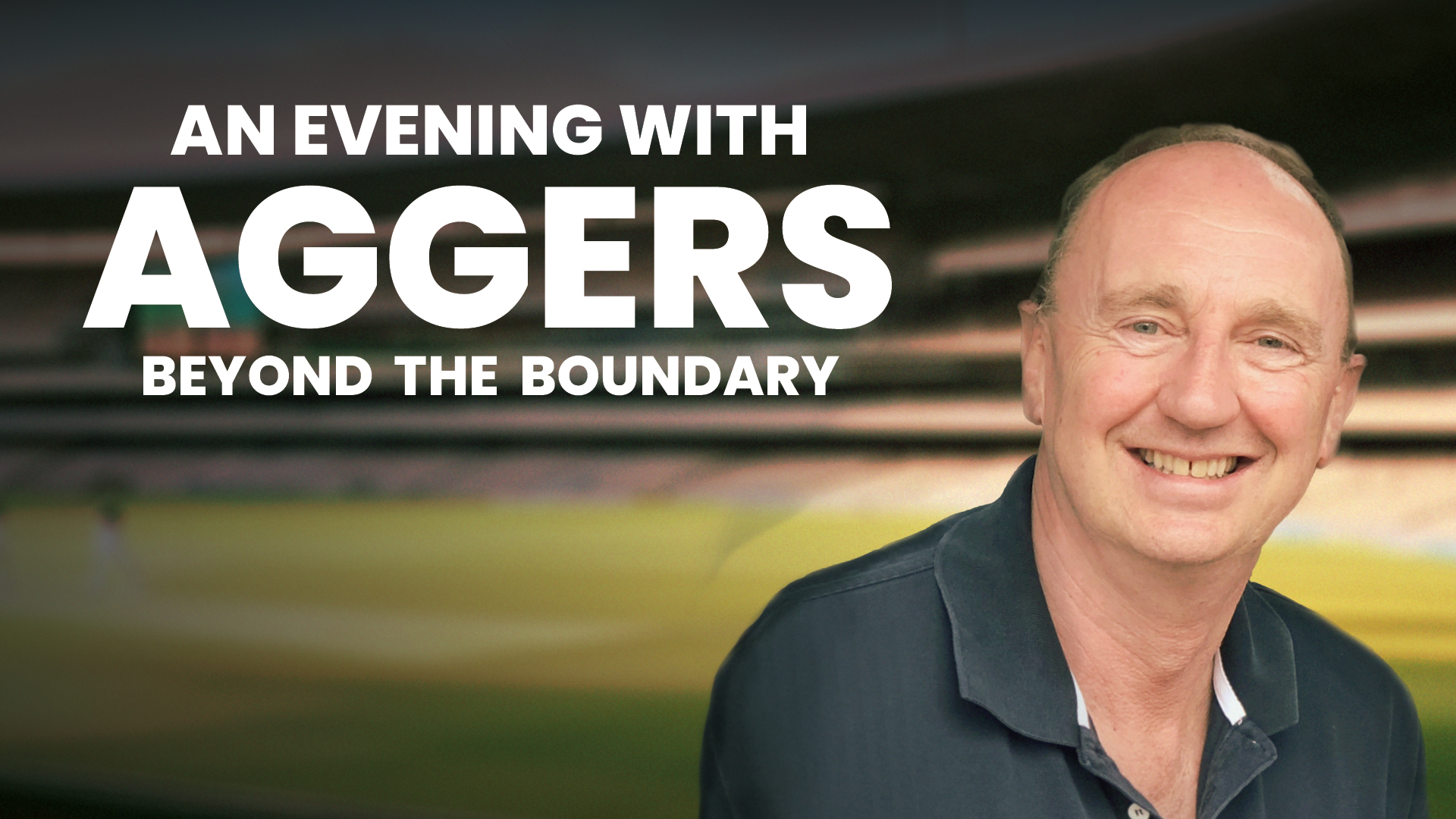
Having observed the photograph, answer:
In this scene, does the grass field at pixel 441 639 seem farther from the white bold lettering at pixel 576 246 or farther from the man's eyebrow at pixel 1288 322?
the man's eyebrow at pixel 1288 322

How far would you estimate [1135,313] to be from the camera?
106 centimetres

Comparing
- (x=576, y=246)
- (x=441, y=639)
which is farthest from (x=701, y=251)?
(x=441, y=639)

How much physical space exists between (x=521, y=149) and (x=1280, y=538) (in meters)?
2.85

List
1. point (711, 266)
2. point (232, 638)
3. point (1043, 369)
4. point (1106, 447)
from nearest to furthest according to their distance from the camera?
point (1106, 447) < point (1043, 369) < point (711, 266) < point (232, 638)

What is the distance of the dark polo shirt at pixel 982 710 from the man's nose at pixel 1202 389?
24cm

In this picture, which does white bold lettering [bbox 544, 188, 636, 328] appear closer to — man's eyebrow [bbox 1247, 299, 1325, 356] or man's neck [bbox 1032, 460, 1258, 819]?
Result: man's neck [bbox 1032, 460, 1258, 819]

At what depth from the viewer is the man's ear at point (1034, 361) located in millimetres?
1207

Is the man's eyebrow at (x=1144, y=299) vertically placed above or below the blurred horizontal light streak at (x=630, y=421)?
below

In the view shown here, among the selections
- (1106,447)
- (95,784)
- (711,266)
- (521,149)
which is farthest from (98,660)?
(1106,447)

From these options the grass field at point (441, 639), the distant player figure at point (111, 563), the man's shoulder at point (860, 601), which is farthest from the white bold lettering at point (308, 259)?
the man's shoulder at point (860, 601)

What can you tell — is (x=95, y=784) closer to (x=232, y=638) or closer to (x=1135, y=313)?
(x=232, y=638)

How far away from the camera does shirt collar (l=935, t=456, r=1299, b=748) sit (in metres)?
1.09

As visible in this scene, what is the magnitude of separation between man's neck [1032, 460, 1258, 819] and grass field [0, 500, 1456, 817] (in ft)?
9.77

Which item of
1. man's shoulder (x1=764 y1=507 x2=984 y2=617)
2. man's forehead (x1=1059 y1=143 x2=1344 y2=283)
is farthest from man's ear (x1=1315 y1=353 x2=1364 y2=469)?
man's shoulder (x1=764 y1=507 x2=984 y2=617)
